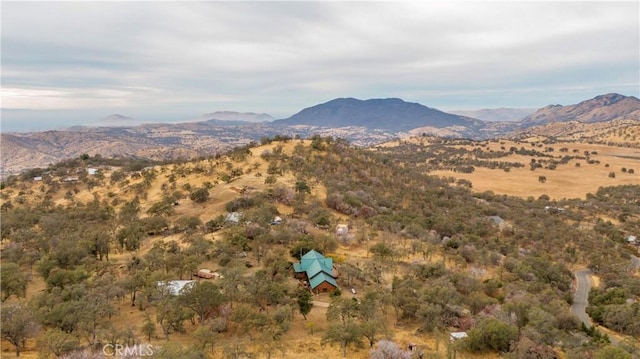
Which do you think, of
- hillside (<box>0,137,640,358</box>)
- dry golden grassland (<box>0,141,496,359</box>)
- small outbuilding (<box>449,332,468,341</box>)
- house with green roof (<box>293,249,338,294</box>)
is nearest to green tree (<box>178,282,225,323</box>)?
hillside (<box>0,137,640,358</box>)

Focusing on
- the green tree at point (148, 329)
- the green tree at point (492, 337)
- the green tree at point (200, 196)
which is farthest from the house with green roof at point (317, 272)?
the green tree at point (200, 196)

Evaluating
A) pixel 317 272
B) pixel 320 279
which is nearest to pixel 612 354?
pixel 320 279

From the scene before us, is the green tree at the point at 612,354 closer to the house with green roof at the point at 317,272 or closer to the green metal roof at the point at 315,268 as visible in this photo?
the house with green roof at the point at 317,272

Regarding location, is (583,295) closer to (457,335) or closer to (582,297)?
(582,297)

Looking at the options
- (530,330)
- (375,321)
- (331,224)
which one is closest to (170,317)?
(375,321)

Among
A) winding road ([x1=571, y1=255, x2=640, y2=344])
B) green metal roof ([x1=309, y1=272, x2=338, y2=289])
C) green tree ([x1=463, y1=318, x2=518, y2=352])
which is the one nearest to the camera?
green tree ([x1=463, y1=318, x2=518, y2=352])

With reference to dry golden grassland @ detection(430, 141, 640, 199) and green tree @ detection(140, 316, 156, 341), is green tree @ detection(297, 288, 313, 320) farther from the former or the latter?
dry golden grassland @ detection(430, 141, 640, 199)
